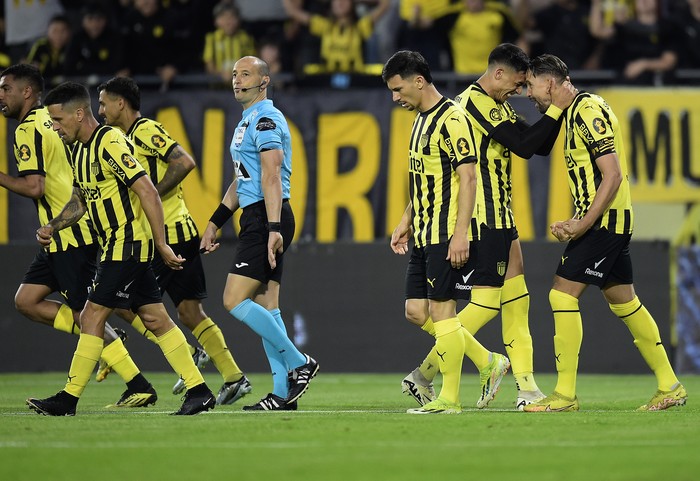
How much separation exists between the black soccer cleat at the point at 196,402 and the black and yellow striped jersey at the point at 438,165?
1686mm

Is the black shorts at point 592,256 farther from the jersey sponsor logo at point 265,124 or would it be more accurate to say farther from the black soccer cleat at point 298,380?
the jersey sponsor logo at point 265,124

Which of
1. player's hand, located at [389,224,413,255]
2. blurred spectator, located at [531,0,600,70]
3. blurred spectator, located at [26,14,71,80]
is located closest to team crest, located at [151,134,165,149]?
player's hand, located at [389,224,413,255]

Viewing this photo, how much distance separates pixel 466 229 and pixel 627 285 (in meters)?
1.48

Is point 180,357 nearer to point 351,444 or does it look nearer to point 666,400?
point 351,444

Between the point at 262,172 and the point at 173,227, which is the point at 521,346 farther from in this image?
the point at 173,227

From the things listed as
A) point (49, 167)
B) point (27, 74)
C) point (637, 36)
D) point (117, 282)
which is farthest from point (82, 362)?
point (637, 36)

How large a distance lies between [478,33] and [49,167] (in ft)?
23.1

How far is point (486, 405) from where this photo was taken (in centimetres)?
885

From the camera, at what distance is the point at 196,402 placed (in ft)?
26.8

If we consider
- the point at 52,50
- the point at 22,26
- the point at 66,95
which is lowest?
the point at 66,95

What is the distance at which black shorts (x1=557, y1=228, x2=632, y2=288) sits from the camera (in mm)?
8539

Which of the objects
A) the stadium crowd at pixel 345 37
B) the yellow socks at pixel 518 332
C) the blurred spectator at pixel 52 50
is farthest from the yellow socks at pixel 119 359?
the blurred spectator at pixel 52 50

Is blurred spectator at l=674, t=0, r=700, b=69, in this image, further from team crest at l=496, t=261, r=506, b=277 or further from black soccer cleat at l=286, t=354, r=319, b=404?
black soccer cleat at l=286, t=354, r=319, b=404

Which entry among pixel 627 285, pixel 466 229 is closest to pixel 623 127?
pixel 627 285
